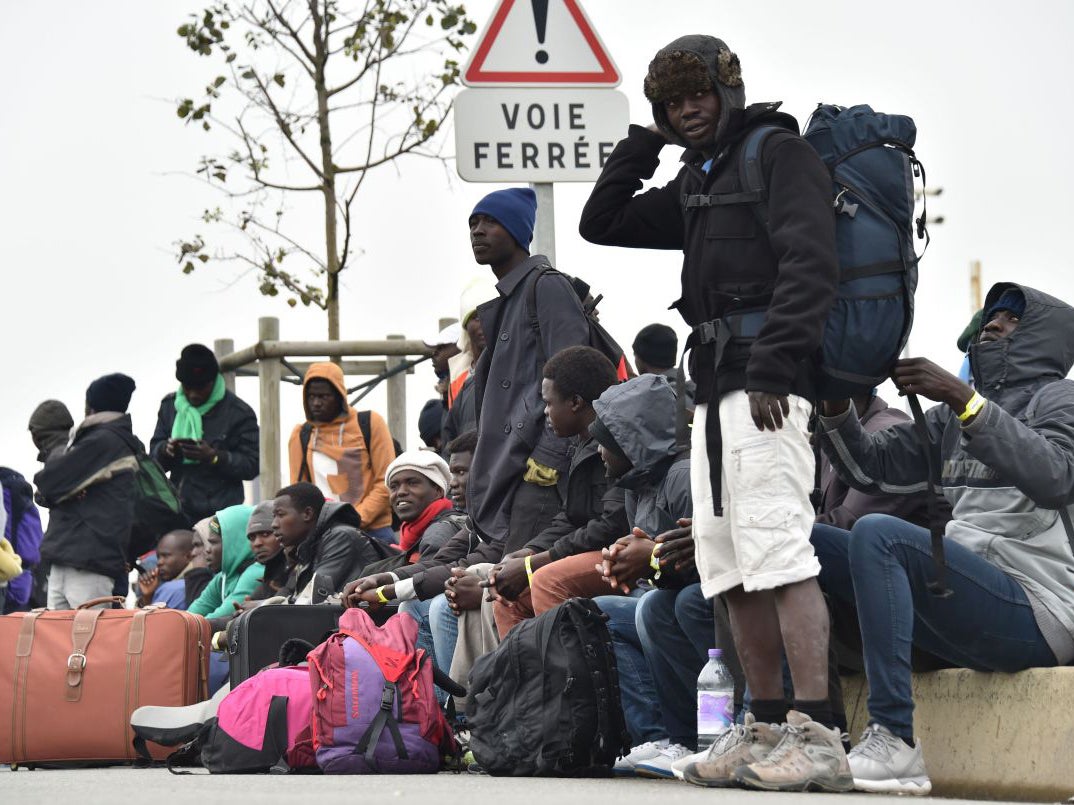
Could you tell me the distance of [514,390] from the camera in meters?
8.03

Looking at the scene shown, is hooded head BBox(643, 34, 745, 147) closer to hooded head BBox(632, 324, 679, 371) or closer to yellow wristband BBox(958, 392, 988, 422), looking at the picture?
yellow wristband BBox(958, 392, 988, 422)

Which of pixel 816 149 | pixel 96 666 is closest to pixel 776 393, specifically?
pixel 816 149

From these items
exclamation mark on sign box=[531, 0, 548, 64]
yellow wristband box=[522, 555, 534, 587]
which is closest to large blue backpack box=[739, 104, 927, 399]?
yellow wristband box=[522, 555, 534, 587]

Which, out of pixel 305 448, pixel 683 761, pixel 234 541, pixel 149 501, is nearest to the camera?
pixel 683 761

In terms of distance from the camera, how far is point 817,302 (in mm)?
5352

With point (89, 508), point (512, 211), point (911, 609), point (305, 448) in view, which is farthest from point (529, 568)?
point (89, 508)

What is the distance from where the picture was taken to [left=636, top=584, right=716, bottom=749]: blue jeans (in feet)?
21.0

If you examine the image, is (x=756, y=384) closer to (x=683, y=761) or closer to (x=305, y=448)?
(x=683, y=761)

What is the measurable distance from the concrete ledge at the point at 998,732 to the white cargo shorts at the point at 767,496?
0.75 metres

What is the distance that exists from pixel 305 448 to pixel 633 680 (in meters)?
5.59

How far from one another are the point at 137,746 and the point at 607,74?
3.73 metres

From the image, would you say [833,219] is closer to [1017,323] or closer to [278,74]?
[1017,323]

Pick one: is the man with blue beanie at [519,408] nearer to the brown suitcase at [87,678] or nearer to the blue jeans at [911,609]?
the brown suitcase at [87,678]

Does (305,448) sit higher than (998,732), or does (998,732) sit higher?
(305,448)
